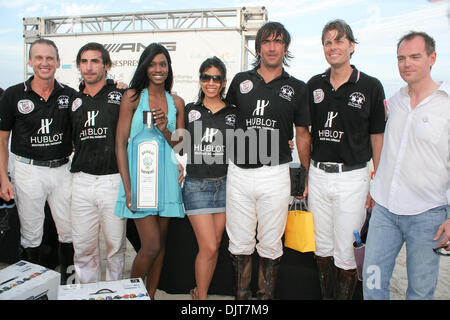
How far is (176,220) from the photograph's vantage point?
9.50 feet

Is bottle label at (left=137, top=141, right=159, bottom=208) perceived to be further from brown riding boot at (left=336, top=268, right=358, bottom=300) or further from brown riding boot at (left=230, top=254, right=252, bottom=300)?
brown riding boot at (left=336, top=268, right=358, bottom=300)

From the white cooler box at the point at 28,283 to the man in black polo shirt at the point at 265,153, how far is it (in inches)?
47.0

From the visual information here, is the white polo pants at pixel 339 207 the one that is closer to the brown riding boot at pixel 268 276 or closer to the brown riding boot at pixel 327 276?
the brown riding boot at pixel 327 276

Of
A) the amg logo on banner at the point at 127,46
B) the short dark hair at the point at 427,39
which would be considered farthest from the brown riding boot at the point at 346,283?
the amg logo on banner at the point at 127,46

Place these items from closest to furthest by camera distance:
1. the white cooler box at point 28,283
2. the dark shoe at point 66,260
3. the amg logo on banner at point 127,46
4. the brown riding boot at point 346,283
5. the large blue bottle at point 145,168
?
1. the white cooler box at point 28,283
2. the large blue bottle at point 145,168
3. the brown riding boot at point 346,283
4. the dark shoe at point 66,260
5. the amg logo on banner at point 127,46

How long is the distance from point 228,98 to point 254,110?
26 centimetres

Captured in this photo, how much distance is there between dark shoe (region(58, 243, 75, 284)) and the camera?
2.67 m

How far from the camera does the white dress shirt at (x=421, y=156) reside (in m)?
1.81

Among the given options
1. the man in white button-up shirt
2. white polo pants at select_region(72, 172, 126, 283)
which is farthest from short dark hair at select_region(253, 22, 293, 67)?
white polo pants at select_region(72, 172, 126, 283)

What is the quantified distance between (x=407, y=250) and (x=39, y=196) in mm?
2497

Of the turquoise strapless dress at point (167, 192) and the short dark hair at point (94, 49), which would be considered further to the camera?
the short dark hair at point (94, 49)

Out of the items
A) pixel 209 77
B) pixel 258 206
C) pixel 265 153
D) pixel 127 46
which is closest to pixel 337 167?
pixel 265 153
